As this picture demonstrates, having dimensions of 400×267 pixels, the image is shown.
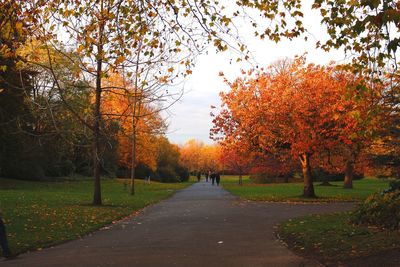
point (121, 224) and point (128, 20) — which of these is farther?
point (121, 224)

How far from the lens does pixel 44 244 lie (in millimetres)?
9719

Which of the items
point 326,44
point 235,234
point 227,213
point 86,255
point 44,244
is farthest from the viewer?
point 227,213

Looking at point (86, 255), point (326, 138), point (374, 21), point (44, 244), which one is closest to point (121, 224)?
point (44, 244)

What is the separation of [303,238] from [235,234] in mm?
1789

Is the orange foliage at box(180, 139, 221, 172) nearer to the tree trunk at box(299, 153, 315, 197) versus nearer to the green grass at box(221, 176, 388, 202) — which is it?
the green grass at box(221, 176, 388, 202)

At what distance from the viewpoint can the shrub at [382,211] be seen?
33.0ft

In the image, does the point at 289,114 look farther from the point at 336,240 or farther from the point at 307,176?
the point at 336,240

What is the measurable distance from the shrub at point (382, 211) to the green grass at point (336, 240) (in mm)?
329

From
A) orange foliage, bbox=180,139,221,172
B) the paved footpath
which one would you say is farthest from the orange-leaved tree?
orange foliage, bbox=180,139,221,172

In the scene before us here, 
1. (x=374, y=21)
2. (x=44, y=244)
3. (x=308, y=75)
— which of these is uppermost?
(x=308, y=75)

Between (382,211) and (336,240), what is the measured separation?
2.01m

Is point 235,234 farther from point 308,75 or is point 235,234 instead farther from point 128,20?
point 308,75

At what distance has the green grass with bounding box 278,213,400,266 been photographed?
795 centimetres

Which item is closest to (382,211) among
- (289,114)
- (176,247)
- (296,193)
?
(176,247)
